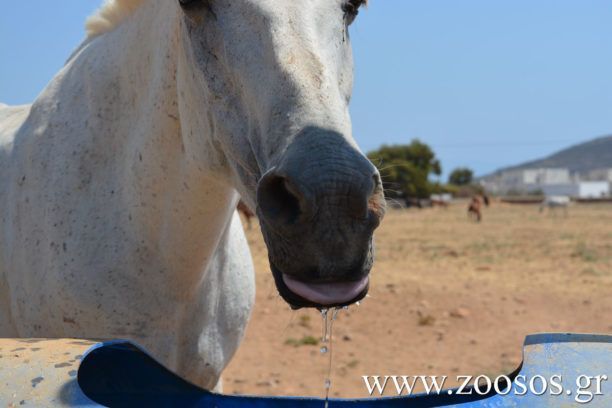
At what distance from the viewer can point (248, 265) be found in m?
2.77

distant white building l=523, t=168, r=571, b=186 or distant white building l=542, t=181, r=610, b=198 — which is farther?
distant white building l=523, t=168, r=571, b=186

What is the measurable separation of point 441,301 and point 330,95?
6847 millimetres

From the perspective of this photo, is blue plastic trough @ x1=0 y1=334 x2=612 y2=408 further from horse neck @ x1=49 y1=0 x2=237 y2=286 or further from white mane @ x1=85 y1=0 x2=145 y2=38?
white mane @ x1=85 y1=0 x2=145 y2=38

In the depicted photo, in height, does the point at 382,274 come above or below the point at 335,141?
below

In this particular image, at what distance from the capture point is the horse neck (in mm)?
2182

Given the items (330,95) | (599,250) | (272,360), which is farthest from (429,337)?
(599,250)

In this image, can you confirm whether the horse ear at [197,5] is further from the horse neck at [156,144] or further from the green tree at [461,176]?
the green tree at [461,176]

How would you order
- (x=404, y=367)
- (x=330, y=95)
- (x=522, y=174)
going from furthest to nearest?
(x=522, y=174)
(x=404, y=367)
(x=330, y=95)

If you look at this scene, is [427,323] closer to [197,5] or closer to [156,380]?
[156,380]

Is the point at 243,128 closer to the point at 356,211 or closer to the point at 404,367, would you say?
the point at 356,211

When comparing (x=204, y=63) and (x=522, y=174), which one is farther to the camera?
(x=522, y=174)

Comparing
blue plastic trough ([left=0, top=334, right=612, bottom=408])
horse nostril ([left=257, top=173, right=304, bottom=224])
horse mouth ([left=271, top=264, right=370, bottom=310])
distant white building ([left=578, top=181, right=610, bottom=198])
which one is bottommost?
distant white building ([left=578, top=181, right=610, bottom=198])

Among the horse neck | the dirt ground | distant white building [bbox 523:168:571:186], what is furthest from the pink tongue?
distant white building [bbox 523:168:571:186]

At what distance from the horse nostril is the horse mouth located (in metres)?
0.14
